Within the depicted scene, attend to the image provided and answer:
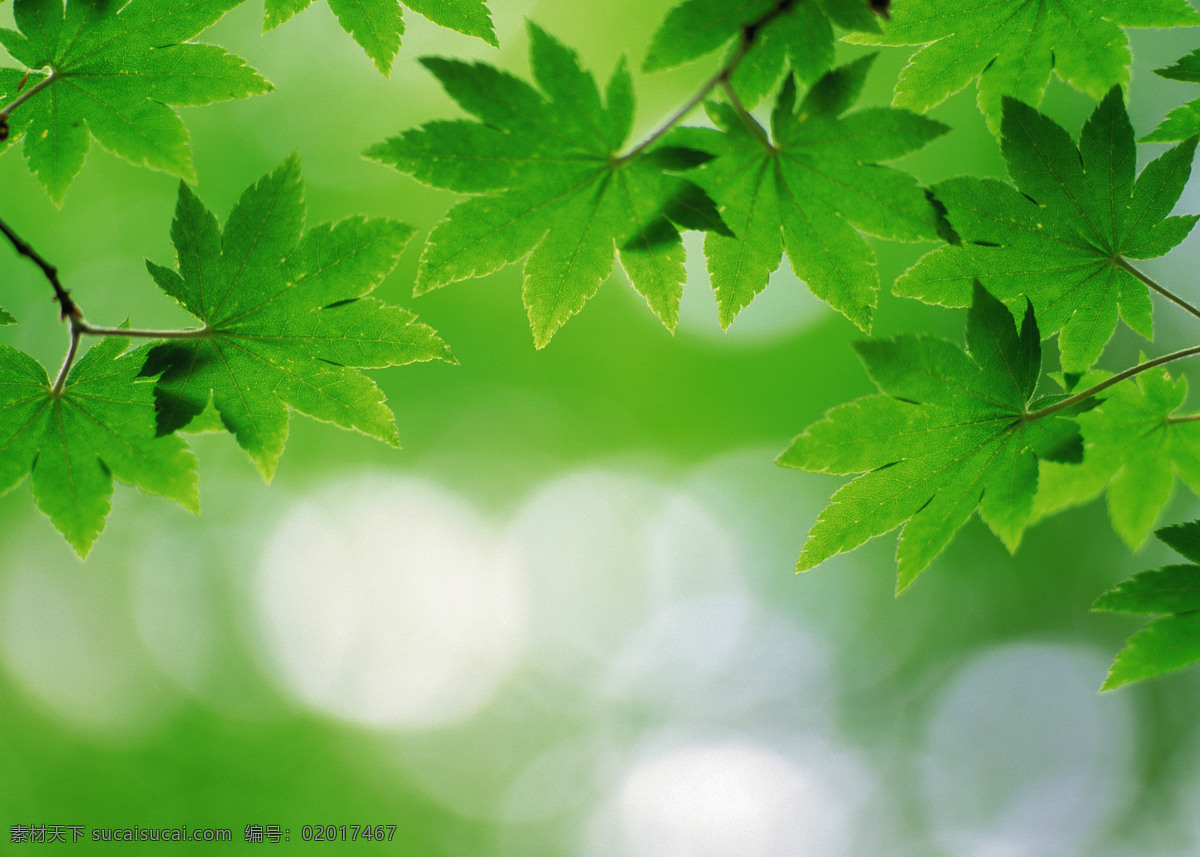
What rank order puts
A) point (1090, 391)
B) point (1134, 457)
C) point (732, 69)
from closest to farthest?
point (732, 69)
point (1090, 391)
point (1134, 457)

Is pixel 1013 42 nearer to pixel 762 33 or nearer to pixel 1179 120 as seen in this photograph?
pixel 1179 120

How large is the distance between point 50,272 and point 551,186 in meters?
1.31

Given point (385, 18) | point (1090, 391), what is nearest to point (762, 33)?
point (385, 18)

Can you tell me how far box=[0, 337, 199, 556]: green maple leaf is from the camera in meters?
2.25

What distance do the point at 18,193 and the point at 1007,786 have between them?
676 inches

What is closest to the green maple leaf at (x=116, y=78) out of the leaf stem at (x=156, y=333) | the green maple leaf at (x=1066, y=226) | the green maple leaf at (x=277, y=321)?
the green maple leaf at (x=277, y=321)

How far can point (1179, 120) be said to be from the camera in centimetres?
218

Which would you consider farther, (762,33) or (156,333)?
(156,333)

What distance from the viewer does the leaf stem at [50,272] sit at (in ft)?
6.30

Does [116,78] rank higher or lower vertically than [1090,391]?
higher

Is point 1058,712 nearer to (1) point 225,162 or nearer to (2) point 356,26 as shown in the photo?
(2) point 356,26

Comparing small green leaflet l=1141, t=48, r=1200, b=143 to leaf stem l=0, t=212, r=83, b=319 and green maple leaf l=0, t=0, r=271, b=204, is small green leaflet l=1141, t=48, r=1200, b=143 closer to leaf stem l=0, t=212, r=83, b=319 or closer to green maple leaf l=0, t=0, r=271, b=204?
green maple leaf l=0, t=0, r=271, b=204

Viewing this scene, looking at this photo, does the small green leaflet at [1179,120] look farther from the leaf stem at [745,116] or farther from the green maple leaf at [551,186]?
the green maple leaf at [551,186]

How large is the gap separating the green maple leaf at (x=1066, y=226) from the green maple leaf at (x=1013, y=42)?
0.95ft
